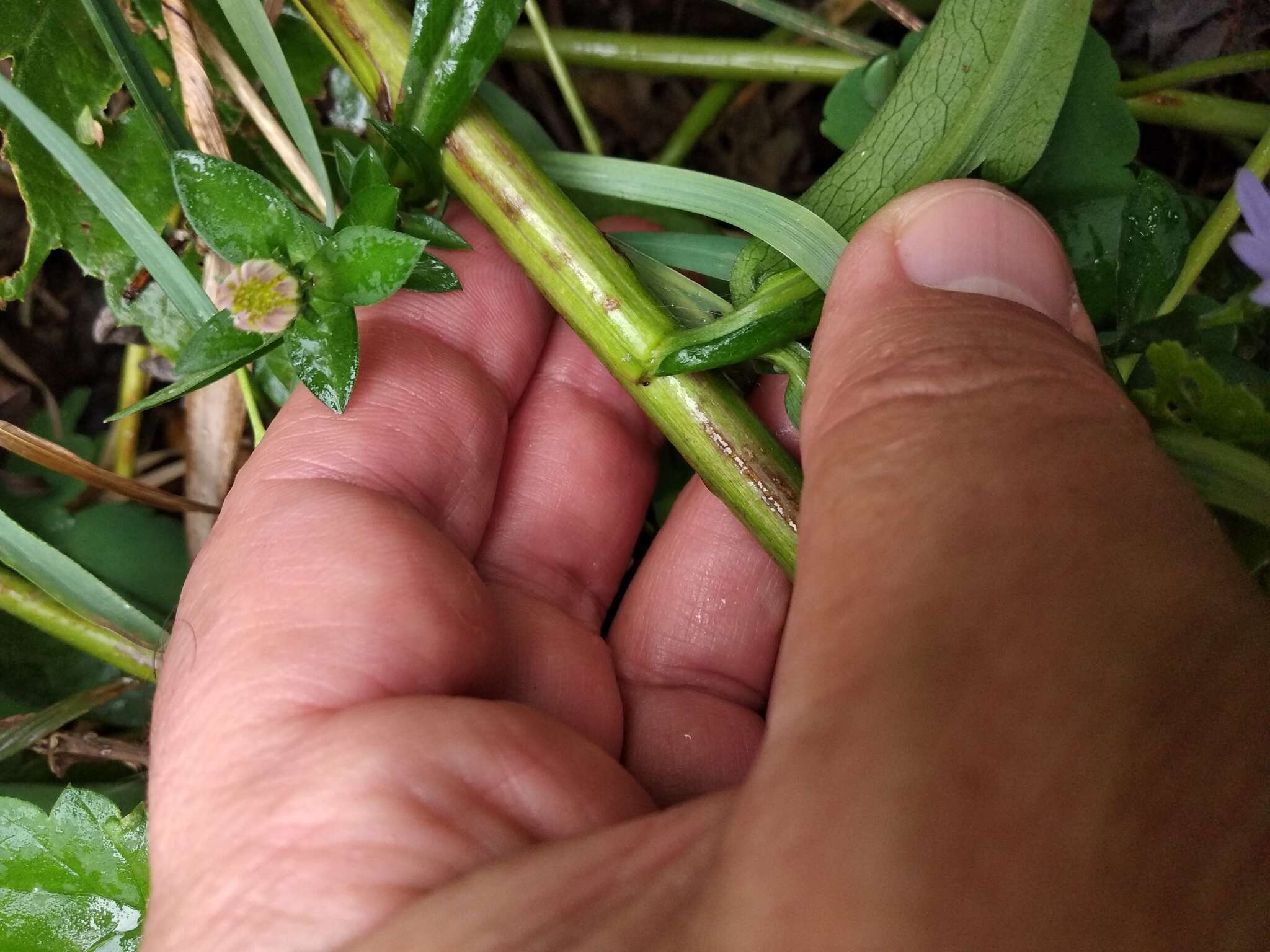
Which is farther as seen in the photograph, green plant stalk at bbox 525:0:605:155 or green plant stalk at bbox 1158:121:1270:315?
green plant stalk at bbox 525:0:605:155

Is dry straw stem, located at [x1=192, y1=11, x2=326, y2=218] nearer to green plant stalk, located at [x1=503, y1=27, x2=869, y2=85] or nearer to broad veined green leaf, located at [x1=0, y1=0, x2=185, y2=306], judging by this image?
broad veined green leaf, located at [x1=0, y1=0, x2=185, y2=306]

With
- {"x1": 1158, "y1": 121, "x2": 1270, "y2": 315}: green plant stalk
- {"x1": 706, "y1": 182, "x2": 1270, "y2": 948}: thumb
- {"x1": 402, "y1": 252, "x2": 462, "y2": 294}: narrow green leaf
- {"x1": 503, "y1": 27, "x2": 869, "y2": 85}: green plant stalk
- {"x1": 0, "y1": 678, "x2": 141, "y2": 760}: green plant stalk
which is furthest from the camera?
{"x1": 503, "y1": 27, "x2": 869, "y2": 85}: green plant stalk

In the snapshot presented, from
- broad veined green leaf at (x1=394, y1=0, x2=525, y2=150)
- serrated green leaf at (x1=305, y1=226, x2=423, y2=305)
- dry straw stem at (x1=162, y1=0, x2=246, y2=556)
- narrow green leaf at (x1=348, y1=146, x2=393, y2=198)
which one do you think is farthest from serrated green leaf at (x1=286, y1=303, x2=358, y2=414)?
dry straw stem at (x1=162, y1=0, x2=246, y2=556)

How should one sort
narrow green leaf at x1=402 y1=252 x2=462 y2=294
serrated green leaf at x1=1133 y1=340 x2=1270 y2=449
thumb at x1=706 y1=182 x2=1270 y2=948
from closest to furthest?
thumb at x1=706 y1=182 x2=1270 y2=948 → serrated green leaf at x1=1133 y1=340 x2=1270 y2=449 → narrow green leaf at x1=402 y1=252 x2=462 y2=294

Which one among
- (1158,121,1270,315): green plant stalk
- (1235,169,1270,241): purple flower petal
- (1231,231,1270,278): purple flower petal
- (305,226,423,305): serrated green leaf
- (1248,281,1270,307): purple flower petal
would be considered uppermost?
(305,226,423,305): serrated green leaf

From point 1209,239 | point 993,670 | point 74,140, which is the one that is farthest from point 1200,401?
point 74,140

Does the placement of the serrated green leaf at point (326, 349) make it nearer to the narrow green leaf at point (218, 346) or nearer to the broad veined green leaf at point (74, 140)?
the narrow green leaf at point (218, 346)

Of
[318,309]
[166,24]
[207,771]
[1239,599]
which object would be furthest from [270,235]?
[1239,599]
